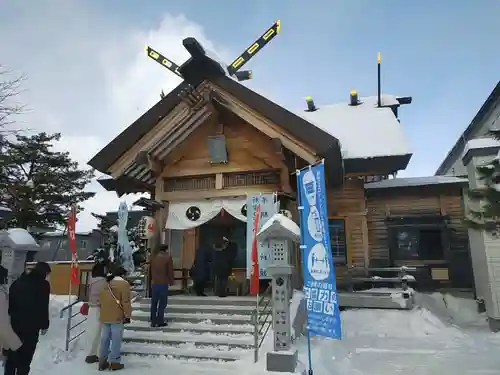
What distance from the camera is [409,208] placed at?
14398 mm

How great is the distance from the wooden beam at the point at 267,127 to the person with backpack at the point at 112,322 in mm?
4956

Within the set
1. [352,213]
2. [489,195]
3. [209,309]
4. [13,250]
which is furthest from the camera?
[352,213]

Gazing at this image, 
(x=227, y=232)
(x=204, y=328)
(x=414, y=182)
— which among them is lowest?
(x=204, y=328)

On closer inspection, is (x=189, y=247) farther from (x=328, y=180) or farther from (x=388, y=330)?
(x=388, y=330)

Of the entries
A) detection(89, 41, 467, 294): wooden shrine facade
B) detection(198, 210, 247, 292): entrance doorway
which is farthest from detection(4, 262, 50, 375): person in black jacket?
detection(198, 210, 247, 292): entrance doorway

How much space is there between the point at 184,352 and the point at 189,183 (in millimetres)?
4878

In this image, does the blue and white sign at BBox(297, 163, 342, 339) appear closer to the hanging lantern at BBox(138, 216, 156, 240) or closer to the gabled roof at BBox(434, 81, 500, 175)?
the hanging lantern at BBox(138, 216, 156, 240)

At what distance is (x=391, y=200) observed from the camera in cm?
1455

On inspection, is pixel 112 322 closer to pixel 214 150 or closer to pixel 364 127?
pixel 214 150

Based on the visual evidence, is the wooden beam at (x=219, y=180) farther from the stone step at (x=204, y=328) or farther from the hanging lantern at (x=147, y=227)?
the stone step at (x=204, y=328)

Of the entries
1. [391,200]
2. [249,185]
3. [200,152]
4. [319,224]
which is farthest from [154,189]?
[391,200]

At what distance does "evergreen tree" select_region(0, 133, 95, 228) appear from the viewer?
1559cm

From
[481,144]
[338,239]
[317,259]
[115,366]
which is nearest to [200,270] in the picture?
[115,366]

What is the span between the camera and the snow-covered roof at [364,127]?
1060 cm
